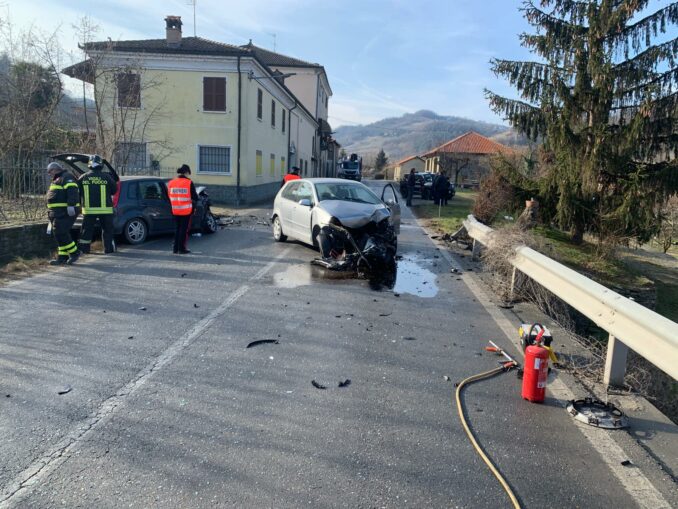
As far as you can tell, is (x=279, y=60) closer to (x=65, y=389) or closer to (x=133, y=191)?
(x=133, y=191)

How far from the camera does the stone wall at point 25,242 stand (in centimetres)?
915

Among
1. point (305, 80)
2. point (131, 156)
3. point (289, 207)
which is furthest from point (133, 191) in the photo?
point (305, 80)

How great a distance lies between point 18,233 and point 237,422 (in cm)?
789

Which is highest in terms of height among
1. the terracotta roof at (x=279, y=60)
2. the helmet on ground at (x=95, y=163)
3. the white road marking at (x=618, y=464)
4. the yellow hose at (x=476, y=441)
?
the terracotta roof at (x=279, y=60)

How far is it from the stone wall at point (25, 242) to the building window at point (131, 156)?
11.4 metres

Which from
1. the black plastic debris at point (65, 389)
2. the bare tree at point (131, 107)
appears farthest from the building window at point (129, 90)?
the black plastic debris at point (65, 389)

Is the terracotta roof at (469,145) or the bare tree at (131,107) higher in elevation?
the terracotta roof at (469,145)

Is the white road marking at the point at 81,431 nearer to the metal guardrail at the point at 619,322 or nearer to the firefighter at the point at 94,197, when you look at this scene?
the metal guardrail at the point at 619,322

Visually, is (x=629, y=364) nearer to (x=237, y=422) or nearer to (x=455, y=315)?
(x=455, y=315)

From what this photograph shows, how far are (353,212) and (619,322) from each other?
19.6 feet

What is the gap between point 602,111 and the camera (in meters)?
13.1

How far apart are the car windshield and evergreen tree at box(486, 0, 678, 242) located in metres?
5.43

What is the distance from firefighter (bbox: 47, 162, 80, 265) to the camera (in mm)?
9203

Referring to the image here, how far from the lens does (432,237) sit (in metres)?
15.0
